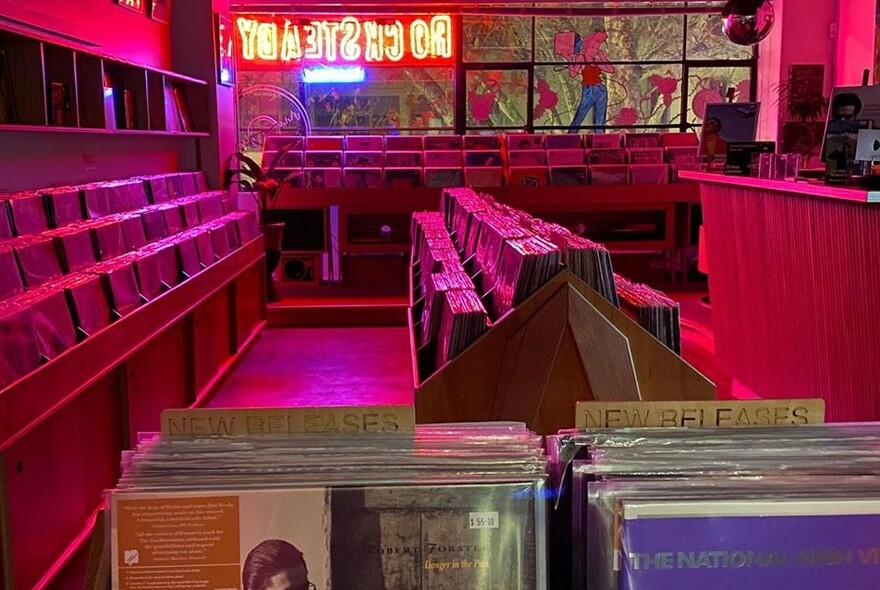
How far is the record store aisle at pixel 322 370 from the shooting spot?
199 inches

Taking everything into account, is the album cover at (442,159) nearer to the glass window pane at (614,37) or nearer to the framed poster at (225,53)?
the glass window pane at (614,37)

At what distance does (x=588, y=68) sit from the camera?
890 centimetres

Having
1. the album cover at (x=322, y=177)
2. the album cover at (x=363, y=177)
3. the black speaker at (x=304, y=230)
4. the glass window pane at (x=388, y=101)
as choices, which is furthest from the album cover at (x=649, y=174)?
the black speaker at (x=304, y=230)

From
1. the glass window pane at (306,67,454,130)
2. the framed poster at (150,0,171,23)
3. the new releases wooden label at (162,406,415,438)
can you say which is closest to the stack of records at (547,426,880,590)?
the new releases wooden label at (162,406,415,438)

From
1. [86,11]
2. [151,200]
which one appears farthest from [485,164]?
[86,11]

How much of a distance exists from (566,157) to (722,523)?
7844mm

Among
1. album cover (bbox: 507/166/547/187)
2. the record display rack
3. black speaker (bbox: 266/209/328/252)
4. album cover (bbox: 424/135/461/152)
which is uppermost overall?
the record display rack

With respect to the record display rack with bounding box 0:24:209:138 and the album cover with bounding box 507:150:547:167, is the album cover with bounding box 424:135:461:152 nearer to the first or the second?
the album cover with bounding box 507:150:547:167

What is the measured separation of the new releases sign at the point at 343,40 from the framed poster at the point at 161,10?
5.85ft

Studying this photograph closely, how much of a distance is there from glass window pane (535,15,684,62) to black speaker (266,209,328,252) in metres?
2.80

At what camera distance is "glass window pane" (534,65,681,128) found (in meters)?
8.94

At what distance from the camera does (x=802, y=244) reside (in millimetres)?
3830

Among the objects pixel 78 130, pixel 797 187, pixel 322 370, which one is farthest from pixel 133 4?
pixel 797 187

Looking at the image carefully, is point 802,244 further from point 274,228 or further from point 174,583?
point 274,228
